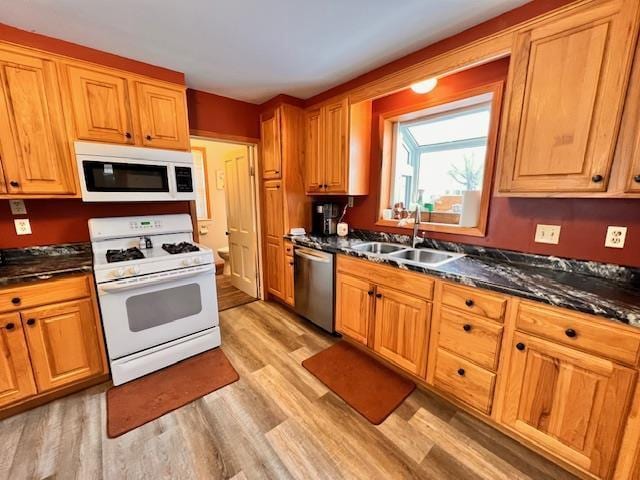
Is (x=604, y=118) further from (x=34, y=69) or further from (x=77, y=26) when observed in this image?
(x=34, y=69)

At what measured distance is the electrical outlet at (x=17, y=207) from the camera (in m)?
1.92

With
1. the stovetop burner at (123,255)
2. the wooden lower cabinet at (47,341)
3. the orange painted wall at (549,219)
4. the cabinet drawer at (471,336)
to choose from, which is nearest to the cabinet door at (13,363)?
the wooden lower cabinet at (47,341)

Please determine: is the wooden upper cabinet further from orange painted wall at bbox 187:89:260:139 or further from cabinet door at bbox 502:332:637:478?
cabinet door at bbox 502:332:637:478

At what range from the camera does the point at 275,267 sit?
3.13 m

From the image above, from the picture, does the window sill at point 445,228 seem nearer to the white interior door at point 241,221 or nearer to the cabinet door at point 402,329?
the cabinet door at point 402,329

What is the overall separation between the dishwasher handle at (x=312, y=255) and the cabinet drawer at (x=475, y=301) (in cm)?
106

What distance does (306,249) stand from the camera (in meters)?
2.59

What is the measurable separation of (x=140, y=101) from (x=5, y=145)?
2.92 ft

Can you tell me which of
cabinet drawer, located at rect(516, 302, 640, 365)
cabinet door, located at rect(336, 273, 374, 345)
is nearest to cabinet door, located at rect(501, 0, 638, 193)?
cabinet drawer, located at rect(516, 302, 640, 365)

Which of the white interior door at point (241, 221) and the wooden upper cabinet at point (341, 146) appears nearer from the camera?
the wooden upper cabinet at point (341, 146)

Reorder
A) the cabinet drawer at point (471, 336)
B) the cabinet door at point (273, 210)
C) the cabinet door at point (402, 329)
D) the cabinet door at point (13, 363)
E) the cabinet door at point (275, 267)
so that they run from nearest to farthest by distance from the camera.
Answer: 1. the cabinet drawer at point (471, 336)
2. the cabinet door at point (13, 363)
3. the cabinet door at point (402, 329)
4. the cabinet door at point (273, 210)
5. the cabinet door at point (275, 267)

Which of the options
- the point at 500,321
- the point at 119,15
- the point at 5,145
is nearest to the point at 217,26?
the point at 119,15

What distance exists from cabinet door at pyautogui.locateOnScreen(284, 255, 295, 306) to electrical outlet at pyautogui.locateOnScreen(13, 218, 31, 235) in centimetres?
211

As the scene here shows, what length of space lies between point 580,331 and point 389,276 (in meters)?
1.02
